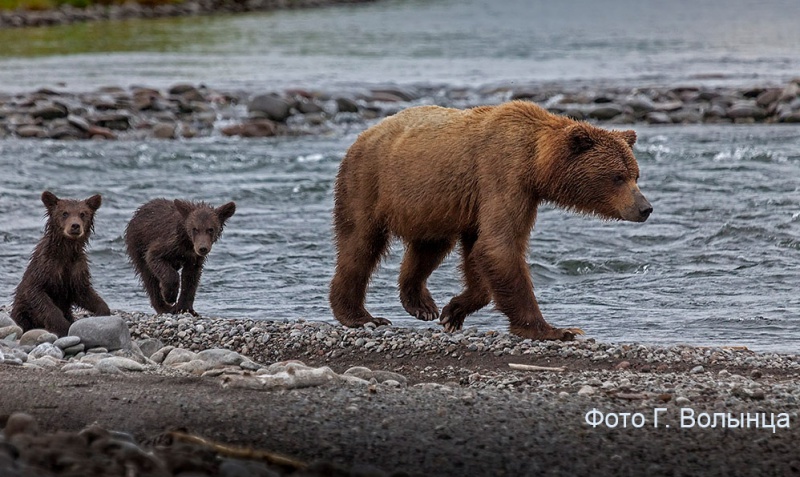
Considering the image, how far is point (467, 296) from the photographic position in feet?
25.5

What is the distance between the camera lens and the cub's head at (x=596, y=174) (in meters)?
7.11

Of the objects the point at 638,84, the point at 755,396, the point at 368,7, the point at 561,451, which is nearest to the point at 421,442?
the point at 561,451

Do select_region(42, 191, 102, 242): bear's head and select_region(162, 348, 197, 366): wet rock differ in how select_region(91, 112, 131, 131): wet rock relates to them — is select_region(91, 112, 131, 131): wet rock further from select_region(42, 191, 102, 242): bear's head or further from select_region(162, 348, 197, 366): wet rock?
select_region(162, 348, 197, 366): wet rock

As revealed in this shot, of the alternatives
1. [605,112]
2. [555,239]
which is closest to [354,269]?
[555,239]

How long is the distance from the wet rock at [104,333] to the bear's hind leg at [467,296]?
2014mm

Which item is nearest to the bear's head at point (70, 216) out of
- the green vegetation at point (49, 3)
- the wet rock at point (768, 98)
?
the wet rock at point (768, 98)

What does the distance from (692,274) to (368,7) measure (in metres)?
59.0

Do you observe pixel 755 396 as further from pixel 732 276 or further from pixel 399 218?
pixel 732 276

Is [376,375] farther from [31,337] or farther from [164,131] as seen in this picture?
[164,131]

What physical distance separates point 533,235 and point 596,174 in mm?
4347

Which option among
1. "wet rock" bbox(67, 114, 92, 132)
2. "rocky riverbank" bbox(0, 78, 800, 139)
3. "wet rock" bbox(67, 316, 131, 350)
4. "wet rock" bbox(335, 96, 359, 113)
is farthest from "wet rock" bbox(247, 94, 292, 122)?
"wet rock" bbox(67, 316, 131, 350)

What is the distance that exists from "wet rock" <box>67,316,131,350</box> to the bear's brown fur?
1.53 m

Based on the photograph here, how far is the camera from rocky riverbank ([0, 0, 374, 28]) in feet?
156

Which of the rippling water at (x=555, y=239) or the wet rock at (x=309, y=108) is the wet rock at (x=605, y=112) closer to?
the rippling water at (x=555, y=239)
